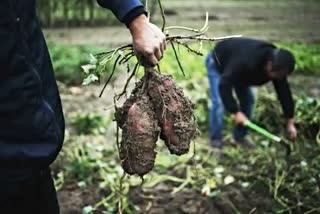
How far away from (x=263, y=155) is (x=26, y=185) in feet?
9.49

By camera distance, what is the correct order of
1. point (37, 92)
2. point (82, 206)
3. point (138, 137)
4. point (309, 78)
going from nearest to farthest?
point (37, 92)
point (138, 137)
point (82, 206)
point (309, 78)

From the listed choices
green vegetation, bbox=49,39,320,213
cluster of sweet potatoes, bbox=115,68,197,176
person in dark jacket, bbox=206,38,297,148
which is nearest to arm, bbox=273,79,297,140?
person in dark jacket, bbox=206,38,297,148

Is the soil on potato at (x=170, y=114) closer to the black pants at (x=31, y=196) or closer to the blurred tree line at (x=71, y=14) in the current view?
the black pants at (x=31, y=196)

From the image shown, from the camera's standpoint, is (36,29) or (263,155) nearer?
(36,29)

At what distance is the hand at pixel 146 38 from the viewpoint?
1647 mm

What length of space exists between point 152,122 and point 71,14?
32.1 ft

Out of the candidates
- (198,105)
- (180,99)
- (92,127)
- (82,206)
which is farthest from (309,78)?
(180,99)

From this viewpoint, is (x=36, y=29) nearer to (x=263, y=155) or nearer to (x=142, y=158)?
(x=142, y=158)

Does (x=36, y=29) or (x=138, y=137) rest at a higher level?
(x=36, y=29)

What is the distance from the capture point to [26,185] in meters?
1.72

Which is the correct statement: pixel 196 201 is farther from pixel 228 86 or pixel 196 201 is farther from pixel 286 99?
pixel 286 99

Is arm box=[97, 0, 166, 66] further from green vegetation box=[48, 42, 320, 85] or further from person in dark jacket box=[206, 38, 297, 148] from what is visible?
green vegetation box=[48, 42, 320, 85]

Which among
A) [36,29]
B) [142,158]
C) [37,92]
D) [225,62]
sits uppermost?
[36,29]

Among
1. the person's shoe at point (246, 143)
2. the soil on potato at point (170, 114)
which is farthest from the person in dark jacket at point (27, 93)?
the person's shoe at point (246, 143)
